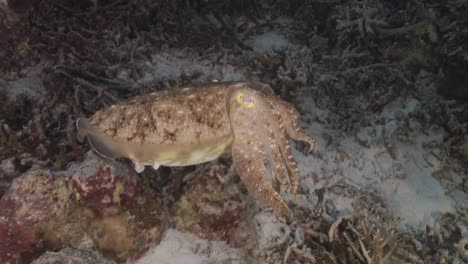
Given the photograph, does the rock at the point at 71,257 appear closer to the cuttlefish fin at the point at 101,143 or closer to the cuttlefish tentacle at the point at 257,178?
the cuttlefish fin at the point at 101,143

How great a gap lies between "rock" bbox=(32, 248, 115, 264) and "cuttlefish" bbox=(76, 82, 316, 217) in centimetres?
81

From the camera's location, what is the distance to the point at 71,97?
4.73 metres

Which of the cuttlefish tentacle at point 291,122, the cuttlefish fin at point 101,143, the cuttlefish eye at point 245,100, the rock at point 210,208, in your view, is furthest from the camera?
the rock at point 210,208

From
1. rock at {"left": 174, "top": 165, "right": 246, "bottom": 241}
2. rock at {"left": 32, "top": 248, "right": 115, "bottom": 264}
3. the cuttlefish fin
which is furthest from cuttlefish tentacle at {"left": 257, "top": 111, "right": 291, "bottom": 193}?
rock at {"left": 32, "top": 248, "right": 115, "bottom": 264}

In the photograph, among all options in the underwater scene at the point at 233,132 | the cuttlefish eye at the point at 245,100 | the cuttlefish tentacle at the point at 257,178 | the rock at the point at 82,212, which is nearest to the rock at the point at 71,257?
the underwater scene at the point at 233,132

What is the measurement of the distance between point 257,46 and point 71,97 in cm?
332

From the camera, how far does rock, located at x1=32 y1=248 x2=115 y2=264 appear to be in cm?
275

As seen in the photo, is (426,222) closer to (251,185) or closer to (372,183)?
(372,183)

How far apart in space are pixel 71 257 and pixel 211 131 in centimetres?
142

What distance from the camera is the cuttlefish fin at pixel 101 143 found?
3275 millimetres

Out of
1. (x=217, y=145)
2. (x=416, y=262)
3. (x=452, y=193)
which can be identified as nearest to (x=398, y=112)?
(x=452, y=193)

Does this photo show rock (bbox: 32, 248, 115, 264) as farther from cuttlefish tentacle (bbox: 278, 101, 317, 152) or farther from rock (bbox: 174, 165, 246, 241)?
cuttlefish tentacle (bbox: 278, 101, 317, 152)

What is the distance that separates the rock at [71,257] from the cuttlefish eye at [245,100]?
1656 millimetres

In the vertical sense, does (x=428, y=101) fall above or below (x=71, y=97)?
below
